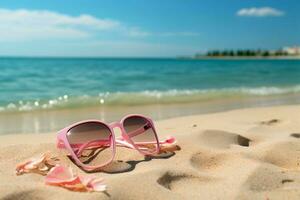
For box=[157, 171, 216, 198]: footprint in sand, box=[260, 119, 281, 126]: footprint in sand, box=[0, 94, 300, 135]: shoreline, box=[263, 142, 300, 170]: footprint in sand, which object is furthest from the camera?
box=[0, 94, 300, 135]: shoreline

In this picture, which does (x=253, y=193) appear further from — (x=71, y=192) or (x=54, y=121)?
(x=54, y=121)

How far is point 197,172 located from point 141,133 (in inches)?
23.8

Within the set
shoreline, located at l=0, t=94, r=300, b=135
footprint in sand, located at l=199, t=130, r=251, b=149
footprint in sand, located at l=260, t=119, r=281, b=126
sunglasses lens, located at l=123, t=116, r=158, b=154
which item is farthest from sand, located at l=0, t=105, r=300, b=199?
shoreline, located at l=0, t=94, r=300, b=135

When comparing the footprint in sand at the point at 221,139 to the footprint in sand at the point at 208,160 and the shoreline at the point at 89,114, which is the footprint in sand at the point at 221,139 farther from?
the shoreline at the point at 89,114

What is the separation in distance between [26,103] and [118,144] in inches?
192

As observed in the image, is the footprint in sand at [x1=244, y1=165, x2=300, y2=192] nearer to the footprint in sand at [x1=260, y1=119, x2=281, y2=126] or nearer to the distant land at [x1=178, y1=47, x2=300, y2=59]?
the footprint in sand at [x1=260, y1=119, x2=281, y2=126]

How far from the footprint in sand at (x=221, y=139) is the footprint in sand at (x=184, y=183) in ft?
2.69

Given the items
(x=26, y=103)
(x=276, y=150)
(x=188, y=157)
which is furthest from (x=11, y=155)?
(x=26, y=103)

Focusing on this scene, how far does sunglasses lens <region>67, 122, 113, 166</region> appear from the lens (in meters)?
2.58

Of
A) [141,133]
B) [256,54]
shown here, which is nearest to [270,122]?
[141,133]

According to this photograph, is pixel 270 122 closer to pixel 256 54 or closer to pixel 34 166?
pixel 34 166

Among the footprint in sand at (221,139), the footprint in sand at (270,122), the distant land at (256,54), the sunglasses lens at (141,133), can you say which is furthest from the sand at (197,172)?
the distant land at (256,54)

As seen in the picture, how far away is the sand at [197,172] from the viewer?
209 cm

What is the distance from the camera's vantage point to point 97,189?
201 cm
